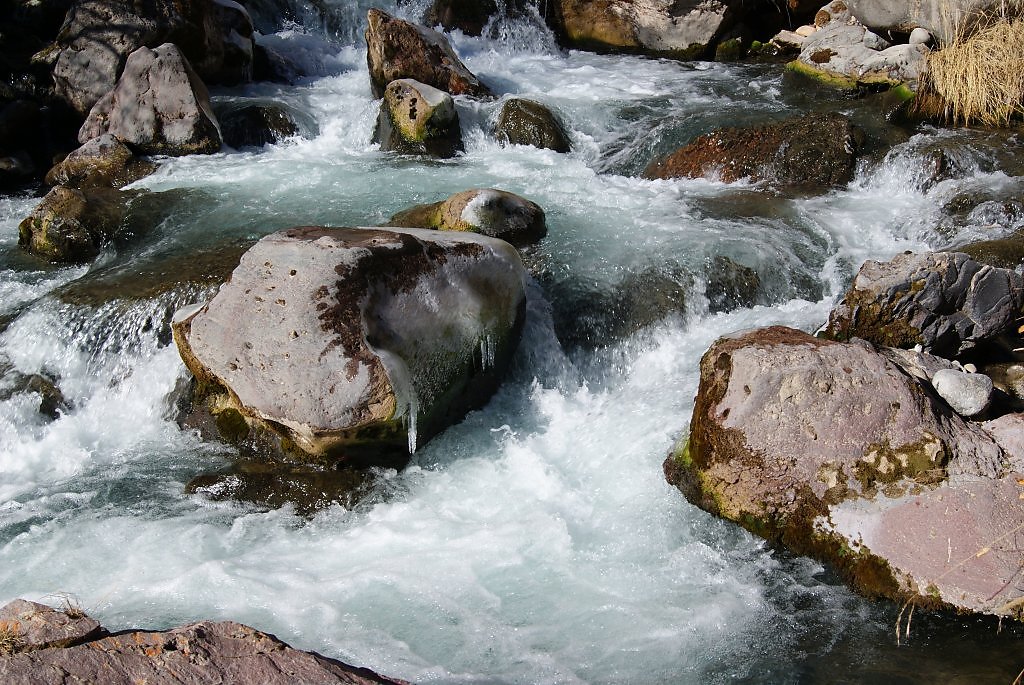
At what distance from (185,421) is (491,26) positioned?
28.0 ft

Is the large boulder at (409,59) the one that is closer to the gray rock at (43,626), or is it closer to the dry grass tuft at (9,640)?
the gray rock at (43,626)

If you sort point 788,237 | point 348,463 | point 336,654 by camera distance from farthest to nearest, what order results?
point 788,237 < point 348,463 < point 336,654

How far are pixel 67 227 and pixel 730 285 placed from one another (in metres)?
5.24

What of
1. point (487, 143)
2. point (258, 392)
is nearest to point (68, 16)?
point (487, 143)

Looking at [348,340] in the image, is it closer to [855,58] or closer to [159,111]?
[159,111]

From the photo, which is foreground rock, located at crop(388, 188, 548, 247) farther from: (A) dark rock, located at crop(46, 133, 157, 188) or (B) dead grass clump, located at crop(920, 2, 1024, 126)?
(B) dead grass clump, located at crop(920, 2, 1024, 126)

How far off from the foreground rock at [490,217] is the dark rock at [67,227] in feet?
8.30

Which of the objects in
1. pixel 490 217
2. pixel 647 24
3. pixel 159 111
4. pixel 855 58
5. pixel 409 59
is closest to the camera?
pixel 490 217

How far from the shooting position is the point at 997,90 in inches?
320

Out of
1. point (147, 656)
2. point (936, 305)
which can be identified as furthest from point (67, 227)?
point (936, 305)

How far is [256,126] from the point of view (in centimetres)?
948

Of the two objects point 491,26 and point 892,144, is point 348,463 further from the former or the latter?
point 491,26

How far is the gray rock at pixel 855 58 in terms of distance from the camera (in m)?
Result: 9.45

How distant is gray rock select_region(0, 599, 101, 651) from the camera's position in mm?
2672
